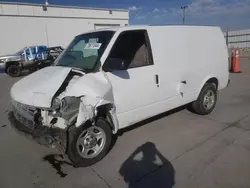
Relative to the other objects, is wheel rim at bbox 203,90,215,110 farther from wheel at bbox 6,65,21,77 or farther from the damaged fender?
wheel at bbox 6,65,21,77

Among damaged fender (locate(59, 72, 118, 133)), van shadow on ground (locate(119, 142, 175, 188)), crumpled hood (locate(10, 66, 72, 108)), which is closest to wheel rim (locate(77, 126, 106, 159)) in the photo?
damaged fender (locate(59, 72, 118, 133))

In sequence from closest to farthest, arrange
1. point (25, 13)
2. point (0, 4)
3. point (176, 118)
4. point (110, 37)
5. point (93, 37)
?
point (110, 37) → point (93, 37) → point (176, 118) → point (0, 4) → point (25, 13)

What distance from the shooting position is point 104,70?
3.29 m

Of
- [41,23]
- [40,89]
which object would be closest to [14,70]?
[41,23]

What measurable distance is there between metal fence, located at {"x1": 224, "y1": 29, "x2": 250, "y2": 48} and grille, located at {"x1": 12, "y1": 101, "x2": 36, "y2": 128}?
2482 centimetres

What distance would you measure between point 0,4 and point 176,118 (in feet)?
70.0

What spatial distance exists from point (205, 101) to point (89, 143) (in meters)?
3.19

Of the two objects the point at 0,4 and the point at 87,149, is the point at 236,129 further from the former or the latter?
the point at 0,4

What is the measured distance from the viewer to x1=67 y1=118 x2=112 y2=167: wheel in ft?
9.89

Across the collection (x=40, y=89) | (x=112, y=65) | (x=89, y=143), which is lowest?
(x=89, y=143)

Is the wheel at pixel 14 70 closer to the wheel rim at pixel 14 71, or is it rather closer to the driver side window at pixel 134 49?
the wheel rim at pixel 14 71

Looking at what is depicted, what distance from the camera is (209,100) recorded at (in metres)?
5.19

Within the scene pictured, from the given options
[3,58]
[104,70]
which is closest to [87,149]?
[104,70]

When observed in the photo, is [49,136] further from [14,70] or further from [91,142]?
[14,70]
